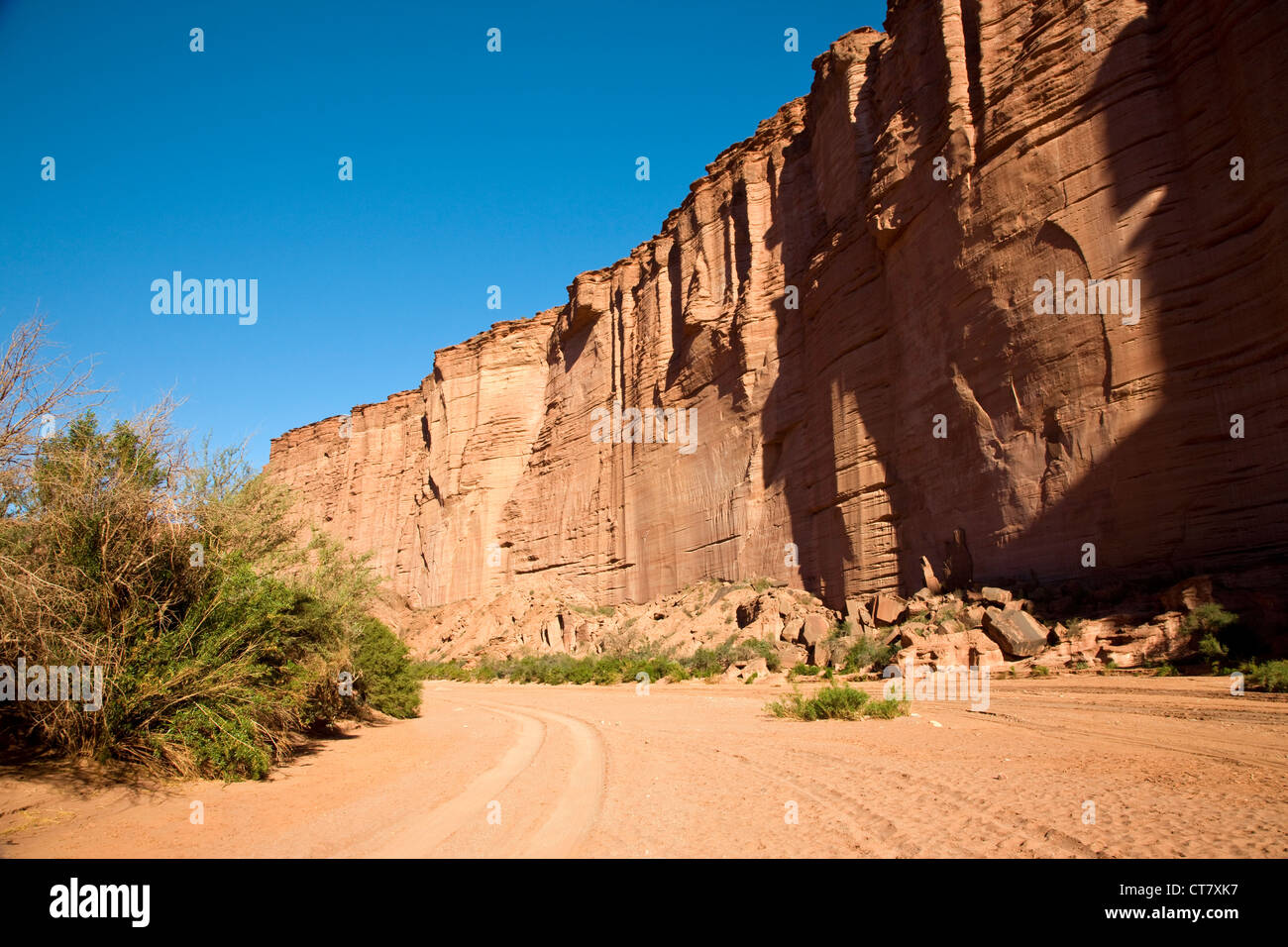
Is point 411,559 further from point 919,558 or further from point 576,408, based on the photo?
point 919,558

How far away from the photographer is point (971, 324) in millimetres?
21797

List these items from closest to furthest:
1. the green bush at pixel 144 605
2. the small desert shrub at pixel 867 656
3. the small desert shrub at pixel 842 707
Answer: the green bush at pixel 144 605 < the small desert shrub at pixel 842 707 < the small desert shrub at pixel 867 656

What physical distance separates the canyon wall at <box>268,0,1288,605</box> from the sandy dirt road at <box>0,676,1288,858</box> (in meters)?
8.09

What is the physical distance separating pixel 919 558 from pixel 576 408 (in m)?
29.4

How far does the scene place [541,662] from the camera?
110 feet

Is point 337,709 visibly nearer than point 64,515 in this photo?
No

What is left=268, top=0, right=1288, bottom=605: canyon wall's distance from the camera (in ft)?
53.1

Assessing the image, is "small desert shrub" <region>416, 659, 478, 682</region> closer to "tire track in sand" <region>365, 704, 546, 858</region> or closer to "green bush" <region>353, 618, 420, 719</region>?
"green bush" <region>353, 618, 420, 719</region>

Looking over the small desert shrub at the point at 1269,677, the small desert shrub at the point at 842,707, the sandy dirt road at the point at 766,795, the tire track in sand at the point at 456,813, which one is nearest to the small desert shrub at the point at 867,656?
the small desert shrub at the point at 842,707

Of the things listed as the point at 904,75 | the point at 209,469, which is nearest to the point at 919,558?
the point at 904,75

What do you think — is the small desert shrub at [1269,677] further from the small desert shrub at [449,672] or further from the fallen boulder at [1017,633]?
the small desert shrub at [449,672]

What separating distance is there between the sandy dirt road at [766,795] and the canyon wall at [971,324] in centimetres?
809

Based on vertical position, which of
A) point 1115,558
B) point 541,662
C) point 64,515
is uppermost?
point 64,515

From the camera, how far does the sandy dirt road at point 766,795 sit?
4883 millimetres
